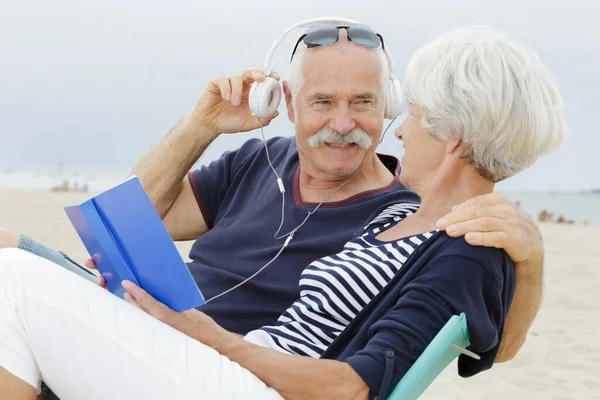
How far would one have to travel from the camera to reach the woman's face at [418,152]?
8.13ft

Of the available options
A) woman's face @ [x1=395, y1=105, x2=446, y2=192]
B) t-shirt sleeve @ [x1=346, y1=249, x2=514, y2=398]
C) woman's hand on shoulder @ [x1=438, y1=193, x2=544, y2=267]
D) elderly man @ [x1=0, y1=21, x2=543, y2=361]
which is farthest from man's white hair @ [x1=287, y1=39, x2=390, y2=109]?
t-shirt sleeve @ [x1=346, y1=249, x2=514, y2=398]

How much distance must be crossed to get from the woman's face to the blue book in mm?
817

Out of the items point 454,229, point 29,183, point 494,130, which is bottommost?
point 29,183

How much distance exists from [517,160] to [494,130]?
5.0 inches

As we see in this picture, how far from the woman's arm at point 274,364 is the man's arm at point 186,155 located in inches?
53.8

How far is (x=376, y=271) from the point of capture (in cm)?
252

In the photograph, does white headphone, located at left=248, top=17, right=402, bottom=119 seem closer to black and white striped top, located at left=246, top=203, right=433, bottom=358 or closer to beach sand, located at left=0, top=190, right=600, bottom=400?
black and white striped top, located at left=246, top=203, right=433, bottom=358

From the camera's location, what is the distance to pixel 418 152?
2.54 m

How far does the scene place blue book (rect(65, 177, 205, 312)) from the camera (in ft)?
7.14

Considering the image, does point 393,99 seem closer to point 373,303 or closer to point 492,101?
point 492,101

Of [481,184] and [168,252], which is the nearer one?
[168,252]

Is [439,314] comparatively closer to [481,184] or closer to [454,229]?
[454,229]

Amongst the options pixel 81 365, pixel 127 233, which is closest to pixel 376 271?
pixel 127 233

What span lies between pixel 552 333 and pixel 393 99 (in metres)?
4.73
